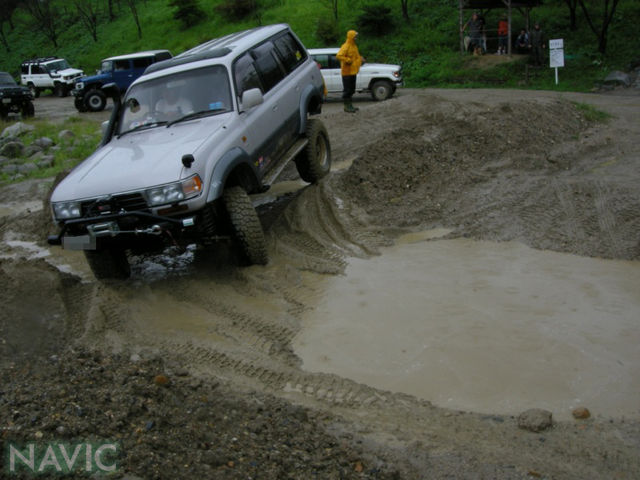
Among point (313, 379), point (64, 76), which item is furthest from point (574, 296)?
point (64, 76)

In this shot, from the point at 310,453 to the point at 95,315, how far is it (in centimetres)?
299

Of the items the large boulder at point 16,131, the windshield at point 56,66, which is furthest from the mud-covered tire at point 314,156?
the windshield at point 56,66

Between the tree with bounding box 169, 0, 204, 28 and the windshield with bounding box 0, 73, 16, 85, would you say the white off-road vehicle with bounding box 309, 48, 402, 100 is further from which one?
the tree with bounding box 169, 0, 204, 28

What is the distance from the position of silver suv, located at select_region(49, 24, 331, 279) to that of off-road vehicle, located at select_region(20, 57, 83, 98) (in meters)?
25.4

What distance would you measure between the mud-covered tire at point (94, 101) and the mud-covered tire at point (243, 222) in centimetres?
1897

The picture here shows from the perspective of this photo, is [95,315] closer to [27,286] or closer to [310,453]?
[27,286]

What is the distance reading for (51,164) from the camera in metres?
13.3

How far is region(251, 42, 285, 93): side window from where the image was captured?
774cm

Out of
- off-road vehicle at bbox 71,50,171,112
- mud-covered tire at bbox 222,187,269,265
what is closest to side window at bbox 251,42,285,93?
mud-covered tire at bbox 222,187,269,265

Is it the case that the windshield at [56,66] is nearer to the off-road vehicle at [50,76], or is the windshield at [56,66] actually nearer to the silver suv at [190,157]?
the off-road vehicle at [50,76]

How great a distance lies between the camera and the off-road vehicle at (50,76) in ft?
101

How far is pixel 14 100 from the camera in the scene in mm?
22000

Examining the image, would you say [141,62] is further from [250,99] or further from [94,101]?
[250,99]

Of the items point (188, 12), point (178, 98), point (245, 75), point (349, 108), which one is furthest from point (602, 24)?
point (188, 12)
